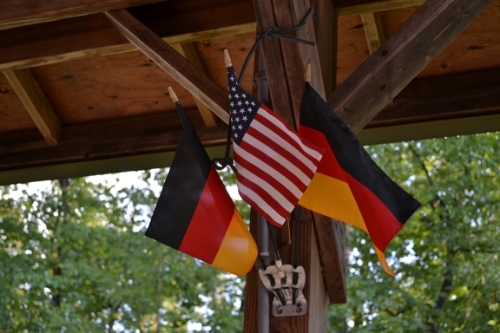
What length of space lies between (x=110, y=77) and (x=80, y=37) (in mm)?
585

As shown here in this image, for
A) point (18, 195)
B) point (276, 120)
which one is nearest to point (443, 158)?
point (18, 195)

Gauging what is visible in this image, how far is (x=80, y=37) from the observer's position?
3.78 m

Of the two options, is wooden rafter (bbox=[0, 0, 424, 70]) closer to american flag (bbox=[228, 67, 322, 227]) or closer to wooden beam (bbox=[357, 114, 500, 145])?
wooden beam (bbox=[357, 114, 500, 145])

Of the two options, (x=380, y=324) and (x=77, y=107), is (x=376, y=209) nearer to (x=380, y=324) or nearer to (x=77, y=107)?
(x=77, y=107)

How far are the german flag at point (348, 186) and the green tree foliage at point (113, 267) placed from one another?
7.65 meters

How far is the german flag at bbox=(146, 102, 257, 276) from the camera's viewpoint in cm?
242

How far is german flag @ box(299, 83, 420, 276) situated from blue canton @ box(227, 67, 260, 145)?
→ 0.16 meters

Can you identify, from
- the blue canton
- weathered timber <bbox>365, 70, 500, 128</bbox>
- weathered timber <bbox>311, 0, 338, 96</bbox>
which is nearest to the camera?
the blue canton

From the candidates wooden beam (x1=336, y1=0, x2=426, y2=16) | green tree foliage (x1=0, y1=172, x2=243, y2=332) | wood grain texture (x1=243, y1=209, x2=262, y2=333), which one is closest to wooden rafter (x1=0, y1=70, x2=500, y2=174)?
wooden beam (x1=336, y1=0, x2=426, y2=16)

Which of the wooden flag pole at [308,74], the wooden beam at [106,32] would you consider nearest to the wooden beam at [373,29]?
the wooden beam at [106,32]

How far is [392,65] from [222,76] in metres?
1.72

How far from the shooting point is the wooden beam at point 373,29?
12.6 feet

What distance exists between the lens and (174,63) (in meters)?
3.18

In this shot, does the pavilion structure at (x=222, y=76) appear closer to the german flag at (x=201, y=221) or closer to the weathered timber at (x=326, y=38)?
the weathered timber at (x=326, y=38)
